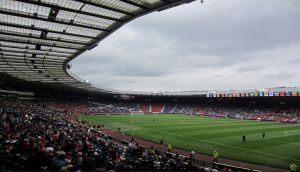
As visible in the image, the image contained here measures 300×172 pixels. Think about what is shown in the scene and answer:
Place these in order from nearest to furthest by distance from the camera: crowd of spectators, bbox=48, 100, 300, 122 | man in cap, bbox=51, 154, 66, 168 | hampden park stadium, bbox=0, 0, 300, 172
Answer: man in cap, bbox=51, 154, 66, 168 < hampden park stadium, bbox=0, 0, 300, 172 < crowd of spectators, bbox=48, 100, 300, 122

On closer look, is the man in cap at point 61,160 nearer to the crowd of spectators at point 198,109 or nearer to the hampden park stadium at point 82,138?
the hampden park stadium at point 82,138

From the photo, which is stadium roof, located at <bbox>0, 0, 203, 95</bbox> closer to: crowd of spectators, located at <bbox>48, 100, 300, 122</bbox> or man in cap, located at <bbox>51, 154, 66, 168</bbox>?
man in cap, located at <bbox>51, 154, 66, 168</bbox>

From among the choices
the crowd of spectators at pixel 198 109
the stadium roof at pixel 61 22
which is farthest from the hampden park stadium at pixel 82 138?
the crowd of spectators at pixel 198 109

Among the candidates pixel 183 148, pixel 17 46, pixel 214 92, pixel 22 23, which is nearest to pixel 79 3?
pixel 22 23

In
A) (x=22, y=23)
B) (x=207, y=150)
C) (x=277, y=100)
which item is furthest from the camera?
(x=277, y=100)

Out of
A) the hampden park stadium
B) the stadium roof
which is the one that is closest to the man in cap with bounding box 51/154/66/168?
the hampden park stadium

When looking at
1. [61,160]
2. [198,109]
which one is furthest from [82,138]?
[198,109]

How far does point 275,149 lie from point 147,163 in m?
18.8

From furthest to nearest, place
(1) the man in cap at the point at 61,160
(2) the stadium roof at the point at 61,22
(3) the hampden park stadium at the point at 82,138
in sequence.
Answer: (2) the stadium roof at the point at 61,22, (3) the hampden park stadium at the point at 82,138, (1) the man in cap at the point at 61,160

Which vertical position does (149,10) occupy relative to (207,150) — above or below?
above

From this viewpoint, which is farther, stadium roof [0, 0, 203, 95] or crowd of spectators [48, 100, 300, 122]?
crowd of spectators [48, 100, 300, 122]

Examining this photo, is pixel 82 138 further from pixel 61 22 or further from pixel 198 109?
pixel 198 109

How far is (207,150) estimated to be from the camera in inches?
780

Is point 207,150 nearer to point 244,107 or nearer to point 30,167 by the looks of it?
point 30,167
